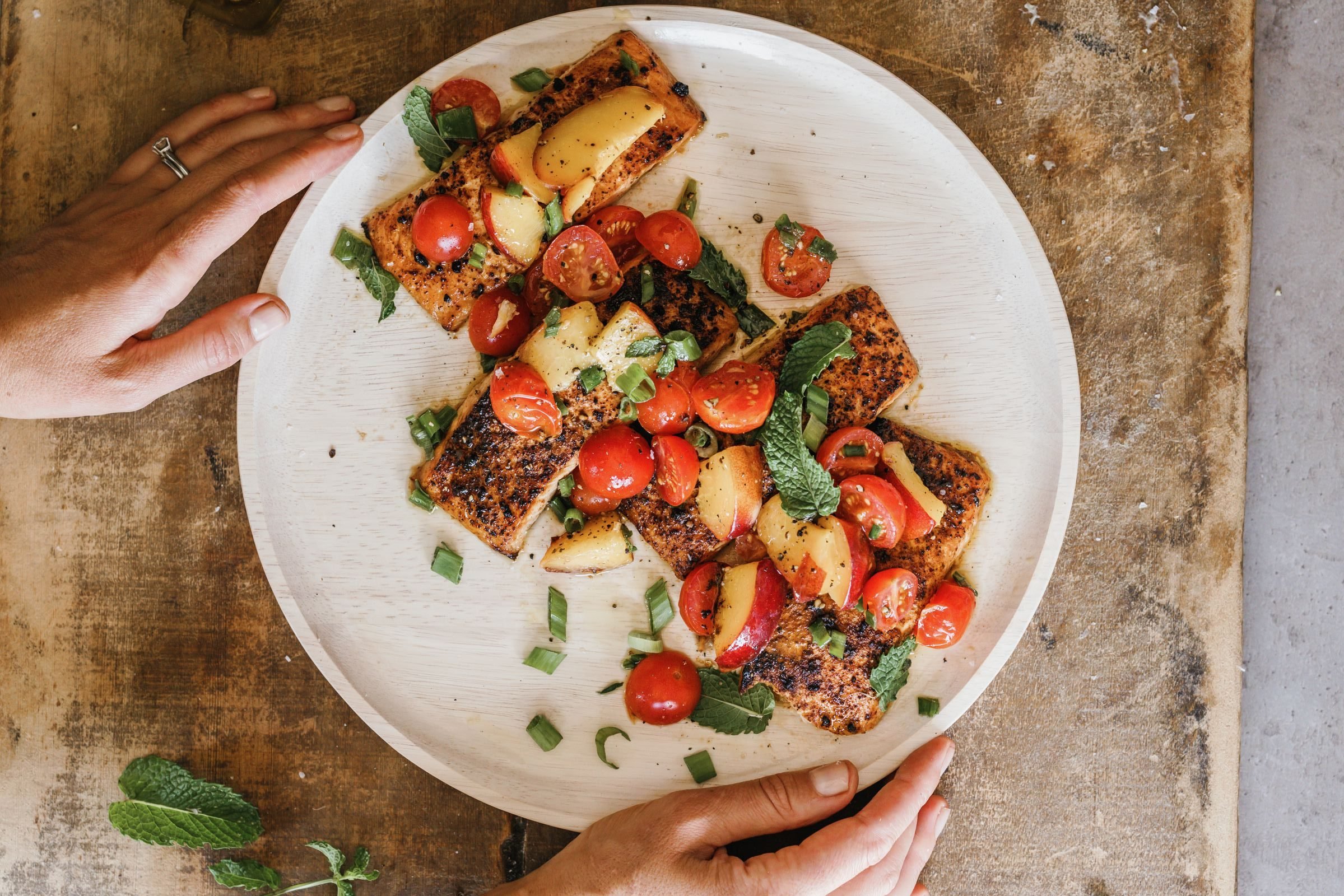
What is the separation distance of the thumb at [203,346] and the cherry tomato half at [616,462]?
4.49 ft

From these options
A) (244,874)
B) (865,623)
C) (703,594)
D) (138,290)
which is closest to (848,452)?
(865,623)

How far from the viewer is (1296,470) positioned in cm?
355

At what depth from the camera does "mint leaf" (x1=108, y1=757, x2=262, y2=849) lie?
10.9 ft

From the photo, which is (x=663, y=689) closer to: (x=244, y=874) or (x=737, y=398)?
(x=737, y=398)

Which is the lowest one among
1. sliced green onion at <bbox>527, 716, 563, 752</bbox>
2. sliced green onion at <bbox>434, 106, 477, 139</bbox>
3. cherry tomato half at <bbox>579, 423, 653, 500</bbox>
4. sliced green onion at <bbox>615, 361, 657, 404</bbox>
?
sliced green onion at <bbox>527, 716, 563, 752</bbox>

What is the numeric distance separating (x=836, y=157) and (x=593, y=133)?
3.36 ft

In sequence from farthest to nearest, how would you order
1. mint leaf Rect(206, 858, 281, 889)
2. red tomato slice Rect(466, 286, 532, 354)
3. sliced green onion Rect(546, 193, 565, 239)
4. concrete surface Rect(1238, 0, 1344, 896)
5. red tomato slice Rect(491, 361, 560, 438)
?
concrete surface Rect(1238, 0, 1344, 896) < mint leaf Rect(206, 858, 281, 889) < red tomato slice Rect(466, 286, 532, 354) < sliced green onion Rect(546, 193, 565, 239) < red tomato slice Rect(491, 361, 560, 438)

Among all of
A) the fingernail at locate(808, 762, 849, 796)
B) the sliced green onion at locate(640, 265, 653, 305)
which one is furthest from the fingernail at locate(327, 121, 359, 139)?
the fingernail at locate(808, 762, 849, 796)

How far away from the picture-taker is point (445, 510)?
321cm

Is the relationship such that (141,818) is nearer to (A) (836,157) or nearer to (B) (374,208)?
(B) (374,208)

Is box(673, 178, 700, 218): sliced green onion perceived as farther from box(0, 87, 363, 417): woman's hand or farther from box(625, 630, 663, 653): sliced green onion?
box(625, 630, 663, 653): sliced green onion

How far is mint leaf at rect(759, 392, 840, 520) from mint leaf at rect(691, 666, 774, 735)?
0.79 meters

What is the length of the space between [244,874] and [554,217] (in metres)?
3.15

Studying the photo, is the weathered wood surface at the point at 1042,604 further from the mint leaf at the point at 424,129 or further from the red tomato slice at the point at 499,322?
the red tomato slice at the point at 499,322
